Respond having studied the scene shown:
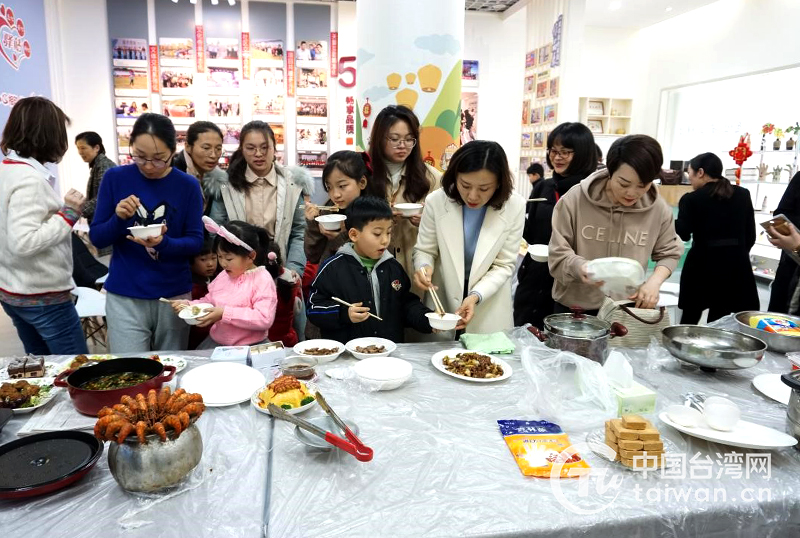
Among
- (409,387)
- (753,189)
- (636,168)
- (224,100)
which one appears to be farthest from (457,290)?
(753,189)

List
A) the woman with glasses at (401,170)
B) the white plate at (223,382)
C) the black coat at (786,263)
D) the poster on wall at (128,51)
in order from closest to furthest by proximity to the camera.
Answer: the white plate at (223,382), the woman with glasses at (401,170), the black coat at (786,263), the poster on wall at (128,51)

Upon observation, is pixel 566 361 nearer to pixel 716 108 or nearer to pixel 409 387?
pixel 409 387

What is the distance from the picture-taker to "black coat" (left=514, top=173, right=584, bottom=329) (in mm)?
3033

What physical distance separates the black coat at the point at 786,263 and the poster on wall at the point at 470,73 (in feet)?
14.9

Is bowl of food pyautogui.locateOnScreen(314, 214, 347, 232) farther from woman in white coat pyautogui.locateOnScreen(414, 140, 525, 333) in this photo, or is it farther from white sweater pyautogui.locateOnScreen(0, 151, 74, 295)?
white sweater pyautogui.locateOnScreen(0, 151, 74, 295)

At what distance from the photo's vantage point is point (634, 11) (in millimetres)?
7641

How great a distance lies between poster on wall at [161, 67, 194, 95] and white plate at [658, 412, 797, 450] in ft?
21.2

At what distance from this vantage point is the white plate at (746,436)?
121 centimetres

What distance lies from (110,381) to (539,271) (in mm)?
2355

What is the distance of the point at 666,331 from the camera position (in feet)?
6.16

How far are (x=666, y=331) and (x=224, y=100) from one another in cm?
595

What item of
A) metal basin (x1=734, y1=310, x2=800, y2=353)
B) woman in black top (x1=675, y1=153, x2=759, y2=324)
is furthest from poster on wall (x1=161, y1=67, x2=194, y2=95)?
metal basin (x1=734, y1=310, x2=800, y2=353)

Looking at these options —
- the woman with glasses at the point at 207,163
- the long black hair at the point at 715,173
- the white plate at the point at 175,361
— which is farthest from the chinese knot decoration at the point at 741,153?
the white plate at the point at 175,361

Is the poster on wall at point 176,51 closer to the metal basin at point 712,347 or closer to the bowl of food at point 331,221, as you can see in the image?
the bowl of food at point 331,221
